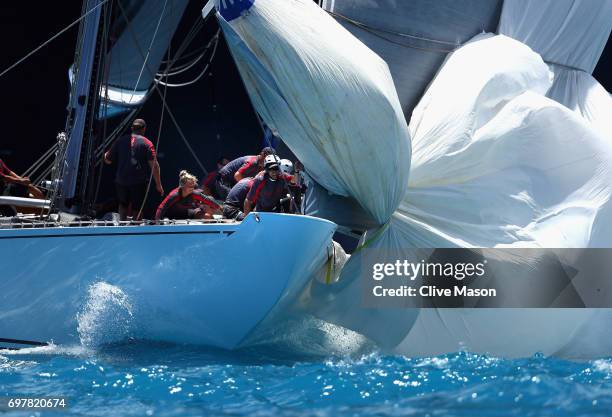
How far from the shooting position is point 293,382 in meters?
5.67

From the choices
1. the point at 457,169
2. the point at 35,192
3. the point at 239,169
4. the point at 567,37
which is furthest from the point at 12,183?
the point at 567,37

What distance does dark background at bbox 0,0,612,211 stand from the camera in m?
12.3

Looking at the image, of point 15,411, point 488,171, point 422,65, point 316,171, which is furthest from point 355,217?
point 15,411

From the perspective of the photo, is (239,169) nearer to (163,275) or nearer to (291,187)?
(291,187)

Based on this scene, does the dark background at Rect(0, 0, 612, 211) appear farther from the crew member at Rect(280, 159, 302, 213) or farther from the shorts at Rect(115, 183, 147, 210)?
the crew member at Rect(280, 159, 302, 213)

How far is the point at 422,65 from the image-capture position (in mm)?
7750

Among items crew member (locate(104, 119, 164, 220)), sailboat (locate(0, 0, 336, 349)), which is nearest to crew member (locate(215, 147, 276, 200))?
crew member (locate(104, 119, 164, 220))

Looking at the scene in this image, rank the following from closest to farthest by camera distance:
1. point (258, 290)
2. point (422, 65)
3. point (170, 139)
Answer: point (258, 290) → point (422, 65) → point (170, 139)

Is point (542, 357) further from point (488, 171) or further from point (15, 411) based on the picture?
point (15, 411)

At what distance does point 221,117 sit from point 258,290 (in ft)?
23.9

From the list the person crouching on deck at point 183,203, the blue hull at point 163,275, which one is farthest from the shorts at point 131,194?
the blue hull at point 163,275

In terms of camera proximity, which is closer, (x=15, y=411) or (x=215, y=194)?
(x=15, y=411)

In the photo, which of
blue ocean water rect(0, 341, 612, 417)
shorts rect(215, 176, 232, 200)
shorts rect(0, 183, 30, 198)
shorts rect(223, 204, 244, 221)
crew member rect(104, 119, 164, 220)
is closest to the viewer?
blue ocean water rect(0, 341, 612, 417)

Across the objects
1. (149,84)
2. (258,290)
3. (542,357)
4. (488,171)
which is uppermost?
(149,84)
